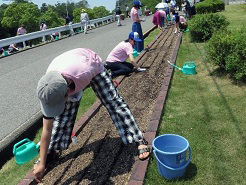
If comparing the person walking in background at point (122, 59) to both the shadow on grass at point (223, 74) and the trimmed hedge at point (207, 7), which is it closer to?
the shadow on grass at point (223, 74)

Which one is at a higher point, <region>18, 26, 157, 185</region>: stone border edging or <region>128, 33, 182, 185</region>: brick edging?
<region>128, 33, 182, 185</region>: brick edging

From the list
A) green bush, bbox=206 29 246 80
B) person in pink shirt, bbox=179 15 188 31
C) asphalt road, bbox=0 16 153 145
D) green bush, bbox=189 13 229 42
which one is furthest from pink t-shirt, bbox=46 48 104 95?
person in pink shirt, bbox=179 15 188 31

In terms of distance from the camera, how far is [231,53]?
5664 millimetres

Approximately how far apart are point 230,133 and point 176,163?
1.29m

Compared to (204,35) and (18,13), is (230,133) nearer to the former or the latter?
(204,35)

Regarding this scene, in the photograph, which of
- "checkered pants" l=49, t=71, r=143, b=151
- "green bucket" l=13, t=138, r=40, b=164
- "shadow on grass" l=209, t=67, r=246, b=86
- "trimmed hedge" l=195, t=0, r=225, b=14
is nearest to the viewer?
"checkered pants" l=49, t=71, r=143, b=151

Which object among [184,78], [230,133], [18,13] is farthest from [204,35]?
[18,13]

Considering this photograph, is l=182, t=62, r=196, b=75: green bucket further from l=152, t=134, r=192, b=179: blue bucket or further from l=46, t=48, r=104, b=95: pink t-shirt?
l=46, t=48, r=104, b=95: pink t-shirt

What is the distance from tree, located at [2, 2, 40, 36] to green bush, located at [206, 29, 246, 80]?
45933 millimetres

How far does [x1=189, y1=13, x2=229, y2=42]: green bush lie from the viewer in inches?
376

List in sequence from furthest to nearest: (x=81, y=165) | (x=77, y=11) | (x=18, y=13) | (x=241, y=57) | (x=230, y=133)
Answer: (x=77, y=11)
(x=18, y=13)
(x=241, y=57)
(x=230, y=133)
(x=81, y=165)

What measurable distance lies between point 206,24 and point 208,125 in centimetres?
674

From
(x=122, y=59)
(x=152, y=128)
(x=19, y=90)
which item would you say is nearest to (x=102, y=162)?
(x=152, y=128)

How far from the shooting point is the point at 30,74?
8.16 metres
